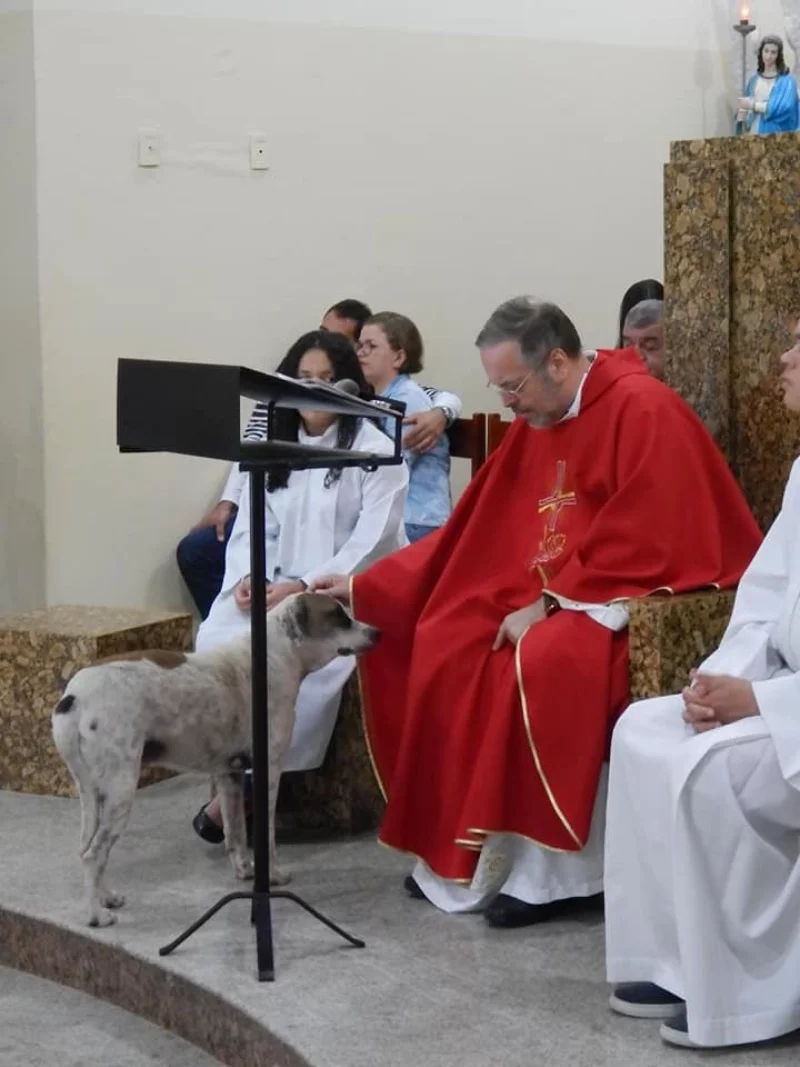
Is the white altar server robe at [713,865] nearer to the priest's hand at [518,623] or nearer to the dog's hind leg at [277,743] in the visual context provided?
the priest's hand at [518,623]

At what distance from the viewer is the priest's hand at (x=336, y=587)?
4.75m

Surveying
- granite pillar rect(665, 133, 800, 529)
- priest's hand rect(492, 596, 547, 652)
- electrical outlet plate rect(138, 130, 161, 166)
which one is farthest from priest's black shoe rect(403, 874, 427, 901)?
electrical outlet plate rect(138, 130, 161, 166)

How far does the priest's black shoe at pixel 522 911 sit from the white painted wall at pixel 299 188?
366cm

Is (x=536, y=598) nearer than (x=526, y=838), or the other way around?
(x=526, y=838)

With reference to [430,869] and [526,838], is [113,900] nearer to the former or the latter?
[430,869]

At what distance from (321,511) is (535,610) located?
113 cm

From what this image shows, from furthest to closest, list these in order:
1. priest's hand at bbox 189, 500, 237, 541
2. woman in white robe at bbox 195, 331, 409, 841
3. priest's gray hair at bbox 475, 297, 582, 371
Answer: priest's hand at bbox 189, 500, 237, 541 → woman in white robe at bbox 195, 331, 409, 841 → priest's gray hair at bbox 475, 297, 582, 371

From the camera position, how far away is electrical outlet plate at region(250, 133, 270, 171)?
24.8ft

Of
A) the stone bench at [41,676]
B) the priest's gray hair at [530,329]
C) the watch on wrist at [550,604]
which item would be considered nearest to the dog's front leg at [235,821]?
the watch on wrist at [550,604]

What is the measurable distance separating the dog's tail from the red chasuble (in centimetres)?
73

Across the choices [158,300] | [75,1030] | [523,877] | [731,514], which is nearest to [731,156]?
[731,514]

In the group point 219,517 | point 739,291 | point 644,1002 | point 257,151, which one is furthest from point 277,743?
point 257,151

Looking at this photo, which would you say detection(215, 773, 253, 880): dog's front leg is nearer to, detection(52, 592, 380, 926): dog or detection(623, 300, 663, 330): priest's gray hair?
detection(52, 592, 380, 926): dog

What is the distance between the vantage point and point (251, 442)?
12.2ft
